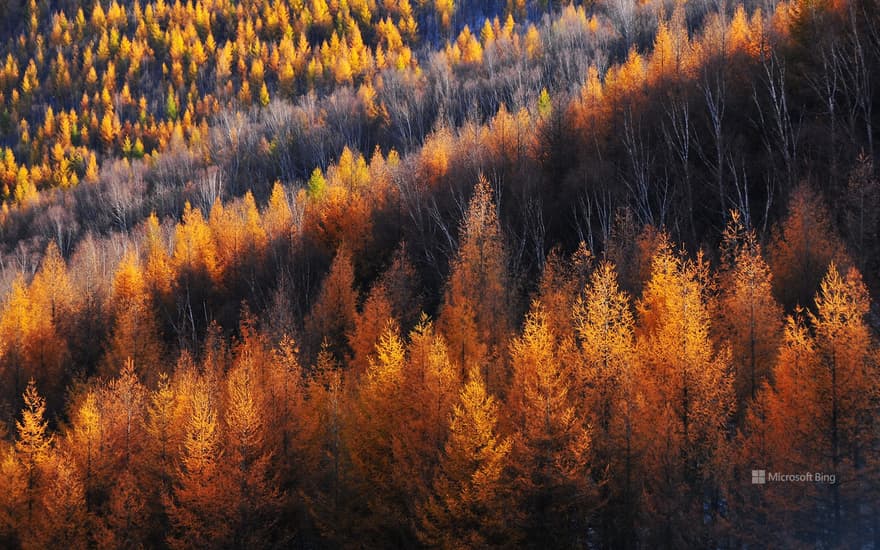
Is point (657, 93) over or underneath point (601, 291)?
over

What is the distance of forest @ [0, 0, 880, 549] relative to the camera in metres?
33.1

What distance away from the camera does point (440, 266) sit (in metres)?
66.2

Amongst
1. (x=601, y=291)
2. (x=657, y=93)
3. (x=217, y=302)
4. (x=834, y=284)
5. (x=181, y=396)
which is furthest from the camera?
(x=217, y=302)

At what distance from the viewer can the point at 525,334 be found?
40438 mm

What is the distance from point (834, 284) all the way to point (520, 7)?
131538mm

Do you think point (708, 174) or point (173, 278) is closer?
point (708, 174)

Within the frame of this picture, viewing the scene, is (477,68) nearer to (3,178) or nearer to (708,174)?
(708,174)

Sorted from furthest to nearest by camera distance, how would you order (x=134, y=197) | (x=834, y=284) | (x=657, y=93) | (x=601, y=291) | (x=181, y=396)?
(x=134, y=197) → (x=657, y=93) → (x=181, y=396) → (x=601, y=291) → (x=834, y=284)

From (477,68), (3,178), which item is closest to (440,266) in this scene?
(477,68)

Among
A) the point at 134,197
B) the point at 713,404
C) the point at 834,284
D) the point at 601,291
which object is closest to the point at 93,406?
the point at 601,291

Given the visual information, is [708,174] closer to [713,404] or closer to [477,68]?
[713,404]

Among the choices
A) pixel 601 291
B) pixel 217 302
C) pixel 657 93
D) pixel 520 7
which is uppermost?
pixel 520 7

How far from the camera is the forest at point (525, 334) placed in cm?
3306

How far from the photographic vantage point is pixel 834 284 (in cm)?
3269
